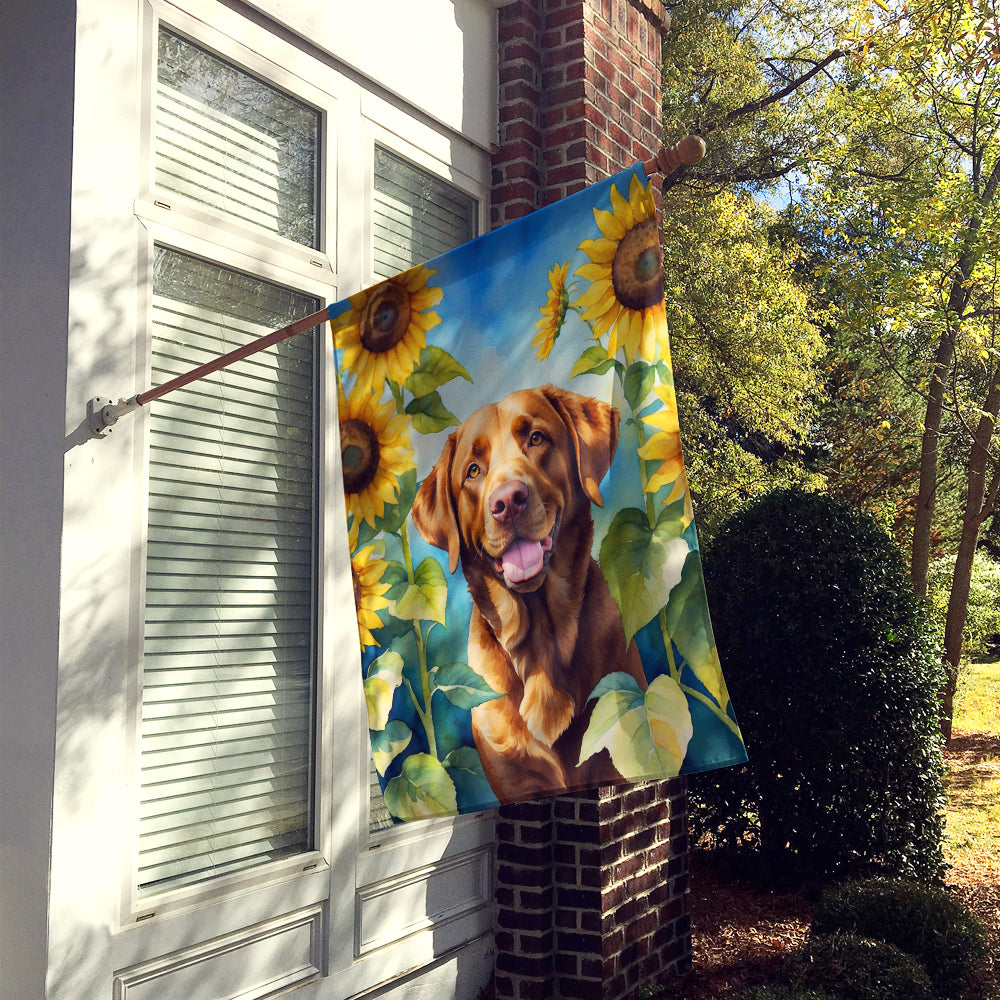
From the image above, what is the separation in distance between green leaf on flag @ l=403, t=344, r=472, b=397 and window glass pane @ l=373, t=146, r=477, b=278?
1.48m

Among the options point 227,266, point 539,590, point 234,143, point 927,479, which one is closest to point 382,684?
point 539,590

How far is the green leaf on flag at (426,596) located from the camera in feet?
8.11

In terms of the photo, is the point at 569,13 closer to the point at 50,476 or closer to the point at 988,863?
the point at 50,476

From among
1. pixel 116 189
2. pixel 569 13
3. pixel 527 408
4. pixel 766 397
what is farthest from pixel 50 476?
pixel 766 397

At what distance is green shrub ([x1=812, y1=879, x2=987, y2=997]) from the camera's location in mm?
4266

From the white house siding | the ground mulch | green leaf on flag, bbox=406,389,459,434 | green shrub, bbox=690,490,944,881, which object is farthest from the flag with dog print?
green shrub, bbox=690,490,944,881

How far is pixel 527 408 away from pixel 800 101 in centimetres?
1166

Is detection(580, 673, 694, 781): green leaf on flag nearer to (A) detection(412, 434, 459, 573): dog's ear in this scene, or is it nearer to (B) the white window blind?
(A) detection(412, 434, 459, 573): dog's ear

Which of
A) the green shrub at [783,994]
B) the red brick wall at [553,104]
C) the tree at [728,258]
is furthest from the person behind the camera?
the tree at [728,258]

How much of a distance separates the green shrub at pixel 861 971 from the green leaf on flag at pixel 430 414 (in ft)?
9.35

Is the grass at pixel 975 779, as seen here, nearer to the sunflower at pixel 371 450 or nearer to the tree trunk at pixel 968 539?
the tree trunk at pixel 968 539

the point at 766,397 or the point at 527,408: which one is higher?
the point at 766,397

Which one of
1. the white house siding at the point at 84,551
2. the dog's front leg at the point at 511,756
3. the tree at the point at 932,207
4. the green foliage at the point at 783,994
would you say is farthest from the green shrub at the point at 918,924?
the tree at the point at 932,207

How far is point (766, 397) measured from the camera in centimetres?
1163
